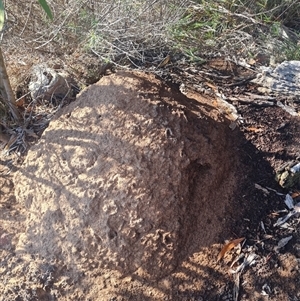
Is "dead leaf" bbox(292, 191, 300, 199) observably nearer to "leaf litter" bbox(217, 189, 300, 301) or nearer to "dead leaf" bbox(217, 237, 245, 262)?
"leaf litter" bbox(217, 189, 300, 301)

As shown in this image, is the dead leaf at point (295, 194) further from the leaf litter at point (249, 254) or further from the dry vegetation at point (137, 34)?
the dry vegetation at point (137, 34)

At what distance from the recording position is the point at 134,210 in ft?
6.97

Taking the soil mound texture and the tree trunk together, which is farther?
the tree trunk

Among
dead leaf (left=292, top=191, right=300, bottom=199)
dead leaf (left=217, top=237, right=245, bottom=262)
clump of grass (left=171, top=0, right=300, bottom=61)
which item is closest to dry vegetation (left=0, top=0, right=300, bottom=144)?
clump of grass (left=171, top=0, right=300, bottom=61)

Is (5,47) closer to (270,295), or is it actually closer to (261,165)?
(261,165)

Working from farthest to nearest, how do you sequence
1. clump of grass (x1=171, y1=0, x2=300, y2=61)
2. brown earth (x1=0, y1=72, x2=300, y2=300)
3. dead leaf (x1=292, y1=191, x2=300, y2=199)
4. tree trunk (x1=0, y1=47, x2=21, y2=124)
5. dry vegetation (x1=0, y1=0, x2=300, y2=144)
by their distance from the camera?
1. clump of grass (x1=171, y1=0, x2=300, y2=61)
2. dry vegetation (x1=0, y1=0, x2=300, y2=144)
3. tree trunk (x1=0, y1=47, x2=21, y2=124)
4. dead leaf (x1=292, y1=191, x2=300, y2=199)
5. brown earth (x1=0, y1=72, x2=300, y2=300)

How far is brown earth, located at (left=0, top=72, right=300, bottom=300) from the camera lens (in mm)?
2113

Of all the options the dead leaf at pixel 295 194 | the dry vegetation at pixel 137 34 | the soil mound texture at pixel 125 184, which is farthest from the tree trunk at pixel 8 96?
the dead leaf at pixel 295 194

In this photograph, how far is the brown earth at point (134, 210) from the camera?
2.11m

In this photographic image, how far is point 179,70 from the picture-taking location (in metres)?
3.18

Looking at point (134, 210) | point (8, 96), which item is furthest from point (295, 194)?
point (8, 96)

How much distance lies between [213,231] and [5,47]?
190 centimetres

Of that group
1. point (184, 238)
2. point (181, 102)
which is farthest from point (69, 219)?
point (181, 102)

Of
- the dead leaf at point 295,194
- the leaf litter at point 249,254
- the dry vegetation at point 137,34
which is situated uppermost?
the dry vegetation at point 137,34
